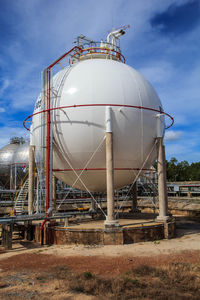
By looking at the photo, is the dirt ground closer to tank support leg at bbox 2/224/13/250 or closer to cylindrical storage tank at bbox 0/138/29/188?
tank support leg at bbox 2/224/13/250

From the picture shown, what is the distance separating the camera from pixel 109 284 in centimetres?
755

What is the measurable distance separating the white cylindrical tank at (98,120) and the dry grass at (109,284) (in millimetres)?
6672

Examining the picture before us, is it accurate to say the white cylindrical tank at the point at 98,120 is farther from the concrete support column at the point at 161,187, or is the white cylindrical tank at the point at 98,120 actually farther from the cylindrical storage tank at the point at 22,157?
the cylindrical storage tank at the point at 22,157

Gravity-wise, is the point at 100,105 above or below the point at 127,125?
above

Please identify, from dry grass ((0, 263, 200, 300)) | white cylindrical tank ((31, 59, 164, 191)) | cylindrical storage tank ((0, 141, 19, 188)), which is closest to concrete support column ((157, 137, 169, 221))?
white cylindrical tank ((31, 59, 164, 191))

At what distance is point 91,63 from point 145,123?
4.74 metres

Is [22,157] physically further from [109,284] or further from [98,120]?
[109,284]

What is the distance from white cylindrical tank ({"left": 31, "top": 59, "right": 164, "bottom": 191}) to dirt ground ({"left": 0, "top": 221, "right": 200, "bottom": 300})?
437 cm

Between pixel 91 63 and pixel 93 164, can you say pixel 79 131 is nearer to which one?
pixel 93 164

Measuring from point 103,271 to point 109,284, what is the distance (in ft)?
4.32

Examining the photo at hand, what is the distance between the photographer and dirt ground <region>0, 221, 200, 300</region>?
7012 mm

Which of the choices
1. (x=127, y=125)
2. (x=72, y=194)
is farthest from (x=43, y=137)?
(x=72, y=194)

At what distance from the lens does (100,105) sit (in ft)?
46.1

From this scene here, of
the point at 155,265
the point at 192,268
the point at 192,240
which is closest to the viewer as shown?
the point at 192,268
